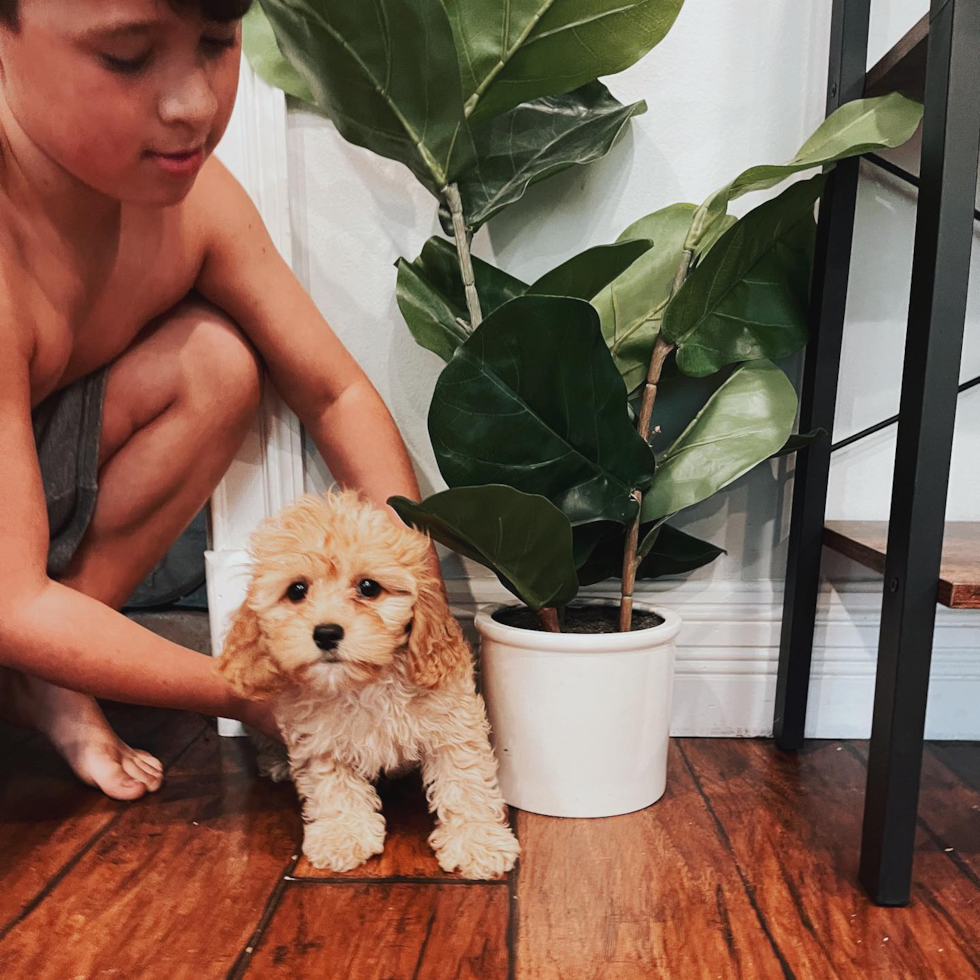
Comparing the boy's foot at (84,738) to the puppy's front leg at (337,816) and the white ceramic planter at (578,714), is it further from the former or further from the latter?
the white ceramic planter at (578,714)

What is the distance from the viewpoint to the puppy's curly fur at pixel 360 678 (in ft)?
2.32

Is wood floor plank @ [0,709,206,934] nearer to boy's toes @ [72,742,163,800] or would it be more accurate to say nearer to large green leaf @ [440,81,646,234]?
boy's toes @ [72,742,163,800]

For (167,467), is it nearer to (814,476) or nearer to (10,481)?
(10,481)

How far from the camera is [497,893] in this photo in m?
0.74

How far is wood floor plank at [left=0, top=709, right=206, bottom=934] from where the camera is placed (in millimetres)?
775

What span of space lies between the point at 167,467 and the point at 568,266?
0.52 metres

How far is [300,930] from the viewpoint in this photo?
69 centimetres

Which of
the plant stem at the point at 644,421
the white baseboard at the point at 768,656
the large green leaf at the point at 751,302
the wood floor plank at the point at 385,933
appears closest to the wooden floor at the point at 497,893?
the wood floor plank at the point at 385,933

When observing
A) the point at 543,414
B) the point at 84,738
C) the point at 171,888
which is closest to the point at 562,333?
the point at 543,414

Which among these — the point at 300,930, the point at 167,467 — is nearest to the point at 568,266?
the point at 167,467

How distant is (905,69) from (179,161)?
2.24ft

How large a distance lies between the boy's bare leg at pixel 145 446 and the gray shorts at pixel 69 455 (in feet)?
0.07

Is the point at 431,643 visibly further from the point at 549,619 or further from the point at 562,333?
the point at 562,333

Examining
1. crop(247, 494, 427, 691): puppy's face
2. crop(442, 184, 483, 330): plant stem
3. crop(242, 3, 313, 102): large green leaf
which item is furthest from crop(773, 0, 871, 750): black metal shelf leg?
crop(242, 3, 313, 102): large green leaf
